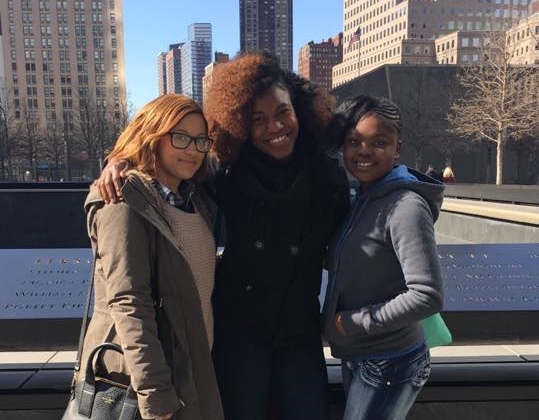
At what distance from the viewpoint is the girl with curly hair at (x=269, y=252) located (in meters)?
2.06

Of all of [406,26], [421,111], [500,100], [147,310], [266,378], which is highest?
[406,26]

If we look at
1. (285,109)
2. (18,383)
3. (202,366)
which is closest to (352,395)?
(202,366)

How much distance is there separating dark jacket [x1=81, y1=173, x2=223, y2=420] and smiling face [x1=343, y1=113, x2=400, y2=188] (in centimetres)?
78

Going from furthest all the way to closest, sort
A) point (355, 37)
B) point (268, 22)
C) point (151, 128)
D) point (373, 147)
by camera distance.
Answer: point (268, 22)
point (355, 37)
point (373, 147)
point (151, 128)

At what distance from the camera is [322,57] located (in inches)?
6432

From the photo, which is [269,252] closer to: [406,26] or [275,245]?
[275,245]

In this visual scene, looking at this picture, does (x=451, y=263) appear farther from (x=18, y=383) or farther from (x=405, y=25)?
(x=405, y=25)

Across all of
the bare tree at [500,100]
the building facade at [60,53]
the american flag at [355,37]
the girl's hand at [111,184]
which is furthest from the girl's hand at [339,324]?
the building facade at [60,53]

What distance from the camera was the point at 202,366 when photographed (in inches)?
69.6

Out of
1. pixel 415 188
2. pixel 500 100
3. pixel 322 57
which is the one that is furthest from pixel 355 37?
pixel 415 188

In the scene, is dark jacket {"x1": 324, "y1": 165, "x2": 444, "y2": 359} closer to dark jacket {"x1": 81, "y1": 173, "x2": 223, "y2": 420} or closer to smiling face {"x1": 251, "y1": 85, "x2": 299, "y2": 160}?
smiling face {"x1": 251, "y1": 85, "x2": 299, "y2": 160}

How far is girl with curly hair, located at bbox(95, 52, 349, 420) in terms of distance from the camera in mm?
2057

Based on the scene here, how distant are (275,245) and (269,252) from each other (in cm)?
4

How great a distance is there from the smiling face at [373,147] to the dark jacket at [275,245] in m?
0.14
